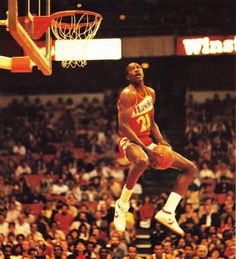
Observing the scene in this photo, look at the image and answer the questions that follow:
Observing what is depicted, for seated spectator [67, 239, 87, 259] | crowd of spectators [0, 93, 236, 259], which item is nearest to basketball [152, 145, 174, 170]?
crowd of spectators [0, 93, 236, 259]

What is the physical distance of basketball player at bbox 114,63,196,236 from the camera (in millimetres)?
8773

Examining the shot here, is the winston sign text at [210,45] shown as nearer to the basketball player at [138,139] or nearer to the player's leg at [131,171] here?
the basketball player at [138,139]

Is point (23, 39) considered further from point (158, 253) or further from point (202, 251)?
point (202, 251)

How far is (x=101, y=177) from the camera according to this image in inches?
682

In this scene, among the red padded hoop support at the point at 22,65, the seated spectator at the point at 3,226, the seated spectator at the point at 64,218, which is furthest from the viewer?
the seated spectator at the point at 64,218

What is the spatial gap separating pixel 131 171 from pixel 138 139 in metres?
0.41

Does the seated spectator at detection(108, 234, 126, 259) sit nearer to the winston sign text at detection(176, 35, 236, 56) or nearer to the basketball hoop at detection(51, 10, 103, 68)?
the basketball hoop at detection(51, 10, 103, 68)

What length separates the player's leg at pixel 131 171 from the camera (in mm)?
8758

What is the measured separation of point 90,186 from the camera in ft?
53.5

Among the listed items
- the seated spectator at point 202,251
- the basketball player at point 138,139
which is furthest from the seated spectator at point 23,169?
the basketball player at point 138,139

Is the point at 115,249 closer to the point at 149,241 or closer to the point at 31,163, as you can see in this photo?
the point at 149,241

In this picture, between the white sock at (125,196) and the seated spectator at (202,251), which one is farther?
the seated spectator at (202,251)

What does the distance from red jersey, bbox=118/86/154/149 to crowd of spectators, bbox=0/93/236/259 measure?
2.88 meters

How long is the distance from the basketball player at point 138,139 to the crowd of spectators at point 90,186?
2381 mm
